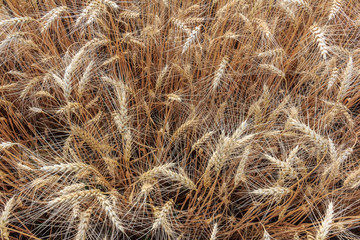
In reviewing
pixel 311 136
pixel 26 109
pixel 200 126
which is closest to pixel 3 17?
pixel 26 109

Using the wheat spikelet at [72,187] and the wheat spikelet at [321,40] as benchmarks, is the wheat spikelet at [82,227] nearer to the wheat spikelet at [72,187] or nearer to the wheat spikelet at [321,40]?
the wheat spikelet at [72,187]

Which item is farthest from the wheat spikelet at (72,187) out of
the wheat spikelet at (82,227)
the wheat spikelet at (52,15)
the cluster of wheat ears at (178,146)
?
the wheat spikelet at (52,15)

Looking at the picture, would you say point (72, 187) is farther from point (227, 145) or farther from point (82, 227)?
point (227, 145)

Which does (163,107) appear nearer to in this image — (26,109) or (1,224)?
(26,109)

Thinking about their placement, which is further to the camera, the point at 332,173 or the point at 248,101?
the point at 248,101

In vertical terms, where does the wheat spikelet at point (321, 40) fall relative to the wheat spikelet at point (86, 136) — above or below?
above

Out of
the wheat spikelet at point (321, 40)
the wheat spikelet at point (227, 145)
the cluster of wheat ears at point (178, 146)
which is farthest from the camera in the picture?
the wheat spikelet at point (321, 40)

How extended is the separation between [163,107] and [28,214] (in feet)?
3.70

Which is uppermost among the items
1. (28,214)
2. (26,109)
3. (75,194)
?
(75,194)

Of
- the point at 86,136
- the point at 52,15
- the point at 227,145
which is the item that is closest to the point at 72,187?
the point at 86,136

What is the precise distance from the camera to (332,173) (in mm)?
1401

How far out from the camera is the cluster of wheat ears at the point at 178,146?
142cm

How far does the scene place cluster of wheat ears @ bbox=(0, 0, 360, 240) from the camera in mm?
1417

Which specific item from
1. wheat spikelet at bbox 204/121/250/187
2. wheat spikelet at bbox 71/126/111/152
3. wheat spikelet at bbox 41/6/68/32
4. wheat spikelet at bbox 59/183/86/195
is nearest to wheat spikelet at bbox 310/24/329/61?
wheat spikelet at bbox 204/121/250/187
